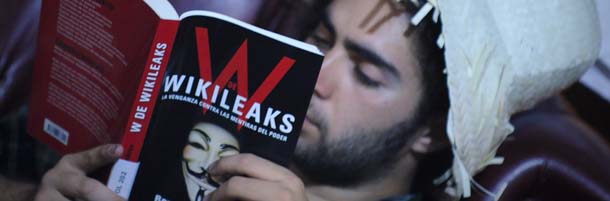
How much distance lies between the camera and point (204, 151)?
2.19ft

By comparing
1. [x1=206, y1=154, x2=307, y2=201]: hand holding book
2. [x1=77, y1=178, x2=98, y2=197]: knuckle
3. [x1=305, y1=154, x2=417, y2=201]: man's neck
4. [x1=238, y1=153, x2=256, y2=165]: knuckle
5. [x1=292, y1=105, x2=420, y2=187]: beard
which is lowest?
[x1=305, y1=154, x2=417, y2=201]: man's neck

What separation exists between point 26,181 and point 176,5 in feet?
0.95

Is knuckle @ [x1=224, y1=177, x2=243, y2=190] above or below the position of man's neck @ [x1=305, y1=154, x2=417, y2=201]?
above

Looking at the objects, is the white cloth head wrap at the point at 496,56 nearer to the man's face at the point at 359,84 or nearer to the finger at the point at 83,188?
the man's face at the point at 359,84

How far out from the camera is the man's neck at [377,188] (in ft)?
2.36

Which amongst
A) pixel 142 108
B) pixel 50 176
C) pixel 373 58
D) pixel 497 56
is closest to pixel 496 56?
pixel 497 56

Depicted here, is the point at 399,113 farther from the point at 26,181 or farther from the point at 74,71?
the point at 26,181

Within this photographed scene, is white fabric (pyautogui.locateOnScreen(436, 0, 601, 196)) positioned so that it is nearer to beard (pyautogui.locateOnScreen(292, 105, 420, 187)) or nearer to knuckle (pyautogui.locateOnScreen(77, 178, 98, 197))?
beard (pyautogui.locateOnScreen(292, 105, 420, 187))

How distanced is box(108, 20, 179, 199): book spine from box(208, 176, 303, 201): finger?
11 centimetres

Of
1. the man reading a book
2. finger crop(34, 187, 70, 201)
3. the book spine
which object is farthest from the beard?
finger crop(34, 187, 70, 201)

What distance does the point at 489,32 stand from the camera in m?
0.65

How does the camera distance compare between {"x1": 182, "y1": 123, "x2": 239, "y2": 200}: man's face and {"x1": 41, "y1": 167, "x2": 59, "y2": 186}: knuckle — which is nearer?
{"x1": 182, "y1": 123, "x2": 239, "y2": 200}: man's face

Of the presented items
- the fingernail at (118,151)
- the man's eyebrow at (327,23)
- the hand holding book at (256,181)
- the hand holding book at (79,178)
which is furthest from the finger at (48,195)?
the man's eyebrow at (327,23)

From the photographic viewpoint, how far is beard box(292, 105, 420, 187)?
68 cm
